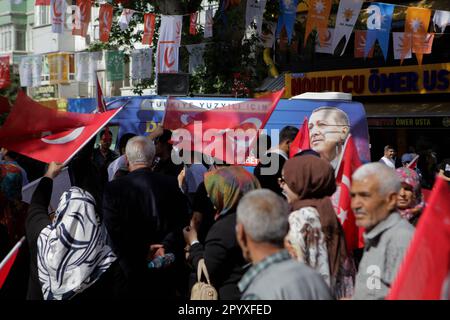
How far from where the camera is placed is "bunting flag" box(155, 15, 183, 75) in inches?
650

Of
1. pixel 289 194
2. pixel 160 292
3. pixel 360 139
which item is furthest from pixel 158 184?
pixel 360 139

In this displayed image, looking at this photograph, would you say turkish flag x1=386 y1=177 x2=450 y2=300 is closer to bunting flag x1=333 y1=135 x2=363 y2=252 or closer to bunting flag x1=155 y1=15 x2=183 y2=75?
bunting flag x1=333 y1=135 x2=363 y2=252

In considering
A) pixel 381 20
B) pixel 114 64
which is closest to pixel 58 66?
pixel 114 64

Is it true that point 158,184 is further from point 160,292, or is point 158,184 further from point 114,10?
point 114,10

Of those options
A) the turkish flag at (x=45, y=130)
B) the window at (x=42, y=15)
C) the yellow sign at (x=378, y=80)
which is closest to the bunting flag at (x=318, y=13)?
the yellow sign at (x=378, y=80)

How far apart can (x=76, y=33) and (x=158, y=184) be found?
11787 mm

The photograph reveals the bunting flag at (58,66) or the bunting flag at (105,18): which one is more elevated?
the bunting flag at (105,18)

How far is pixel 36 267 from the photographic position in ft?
17.0

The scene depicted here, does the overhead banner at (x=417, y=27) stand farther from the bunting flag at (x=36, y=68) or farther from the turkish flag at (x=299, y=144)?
the bunting flag at (x=36, y=68)

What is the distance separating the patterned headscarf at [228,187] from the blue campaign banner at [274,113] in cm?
616

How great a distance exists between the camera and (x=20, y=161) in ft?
24.6

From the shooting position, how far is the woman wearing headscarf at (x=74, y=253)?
191 inches

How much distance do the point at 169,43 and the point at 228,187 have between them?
12193 mm
